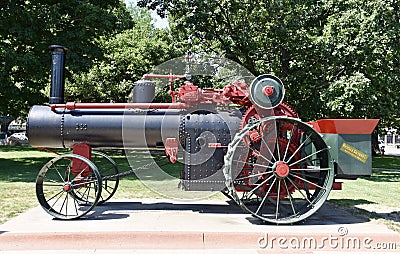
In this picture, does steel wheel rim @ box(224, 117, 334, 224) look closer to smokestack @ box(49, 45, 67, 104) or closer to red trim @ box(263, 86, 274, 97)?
red trim @ box(263, 86, 274, 97)

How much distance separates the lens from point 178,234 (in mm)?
5676

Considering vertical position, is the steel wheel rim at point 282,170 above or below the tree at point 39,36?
below

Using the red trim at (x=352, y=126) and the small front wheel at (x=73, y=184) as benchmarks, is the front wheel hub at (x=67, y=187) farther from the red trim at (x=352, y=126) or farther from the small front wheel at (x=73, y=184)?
the red trim at (x=352, y=126)

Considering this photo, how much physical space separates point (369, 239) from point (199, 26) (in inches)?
485

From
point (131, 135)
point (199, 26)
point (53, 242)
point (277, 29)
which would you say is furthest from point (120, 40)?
point (53, 242)

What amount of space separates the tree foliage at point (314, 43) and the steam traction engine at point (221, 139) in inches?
311

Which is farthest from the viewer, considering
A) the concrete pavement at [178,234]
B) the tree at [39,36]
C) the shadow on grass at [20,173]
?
the tree at [39,36]

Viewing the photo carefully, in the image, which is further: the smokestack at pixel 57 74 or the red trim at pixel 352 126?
the smokestack at pixel 57 74

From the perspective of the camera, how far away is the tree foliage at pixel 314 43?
47.6 ft

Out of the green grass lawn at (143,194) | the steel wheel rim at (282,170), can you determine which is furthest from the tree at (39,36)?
the steel wheel rim at (282,170)

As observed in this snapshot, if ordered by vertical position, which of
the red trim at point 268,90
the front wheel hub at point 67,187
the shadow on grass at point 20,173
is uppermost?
the red trim at point 268,90

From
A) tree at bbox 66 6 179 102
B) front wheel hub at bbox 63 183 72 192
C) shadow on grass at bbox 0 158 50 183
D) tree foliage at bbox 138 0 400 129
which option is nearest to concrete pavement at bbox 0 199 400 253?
front wheel hub at bbox 63 183 72 192

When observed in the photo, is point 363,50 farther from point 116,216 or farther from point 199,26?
point 116,216

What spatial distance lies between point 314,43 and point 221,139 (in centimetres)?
997
